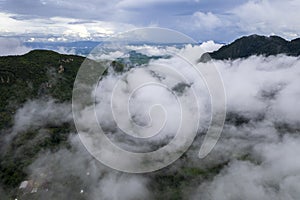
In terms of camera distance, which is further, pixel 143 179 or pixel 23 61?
pixel 23 61

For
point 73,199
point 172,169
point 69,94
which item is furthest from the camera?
point 69,94

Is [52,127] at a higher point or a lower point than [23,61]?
lower

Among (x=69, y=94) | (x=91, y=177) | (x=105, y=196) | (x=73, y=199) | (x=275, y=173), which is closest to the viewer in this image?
(x=73, y=199)

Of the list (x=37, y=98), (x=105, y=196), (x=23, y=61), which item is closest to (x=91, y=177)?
(x=105, y=196)

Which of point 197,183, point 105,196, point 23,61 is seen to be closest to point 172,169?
point 197,183

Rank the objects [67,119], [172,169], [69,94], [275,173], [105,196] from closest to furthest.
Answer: [105,196] < [172,169] < [275,173] < [67,119] < [69,94]

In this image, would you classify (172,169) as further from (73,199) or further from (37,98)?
(37,98)

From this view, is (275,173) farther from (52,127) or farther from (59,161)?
(52,127)

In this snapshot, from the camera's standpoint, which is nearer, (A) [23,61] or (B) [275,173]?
(B) [275,173]

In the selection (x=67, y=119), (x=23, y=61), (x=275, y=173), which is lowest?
(x=275, y=173)
